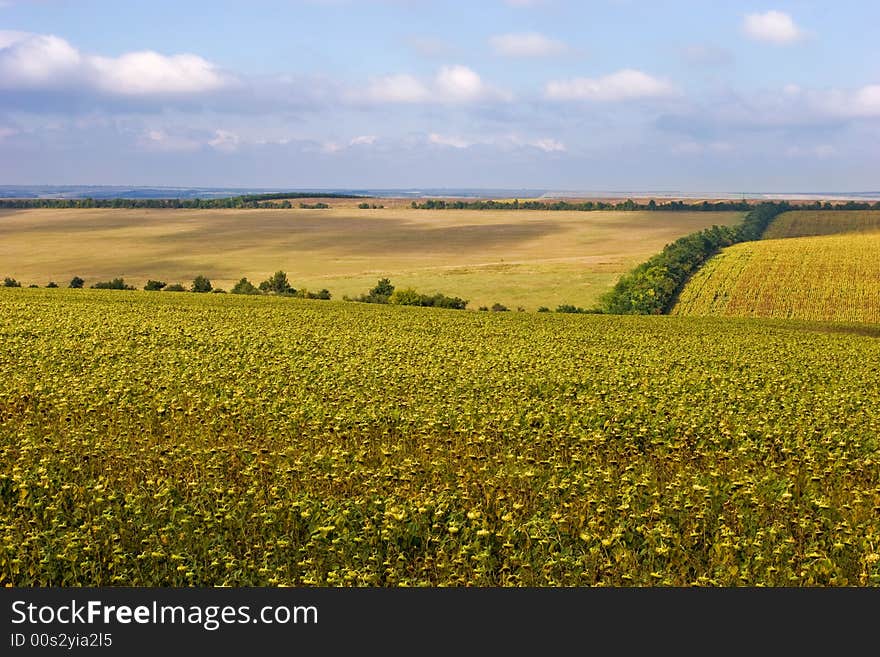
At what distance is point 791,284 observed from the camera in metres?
91.0

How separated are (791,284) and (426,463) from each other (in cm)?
8296

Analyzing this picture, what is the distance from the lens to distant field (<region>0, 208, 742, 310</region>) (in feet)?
346

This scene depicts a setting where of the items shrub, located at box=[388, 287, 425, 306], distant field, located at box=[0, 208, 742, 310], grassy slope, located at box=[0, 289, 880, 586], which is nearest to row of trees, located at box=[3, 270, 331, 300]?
shrub, located at box=[388, 287, 425, 306]

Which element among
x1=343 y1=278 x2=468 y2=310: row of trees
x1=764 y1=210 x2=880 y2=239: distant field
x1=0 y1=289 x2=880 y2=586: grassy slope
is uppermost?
x1=764 y1=210 x2=880 y2=239: distant field

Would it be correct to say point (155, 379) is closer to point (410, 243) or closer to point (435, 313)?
point (435, 313)

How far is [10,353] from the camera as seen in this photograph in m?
30.9

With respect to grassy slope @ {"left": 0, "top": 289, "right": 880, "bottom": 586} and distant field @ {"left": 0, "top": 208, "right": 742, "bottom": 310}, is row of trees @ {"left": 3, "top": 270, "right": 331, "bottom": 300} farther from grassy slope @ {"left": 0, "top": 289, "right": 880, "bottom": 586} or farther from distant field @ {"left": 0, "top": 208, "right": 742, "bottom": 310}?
grassy slope @ {"left": 0, "top": 289, "right": 880, "bottom": 586}

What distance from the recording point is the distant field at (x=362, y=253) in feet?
346

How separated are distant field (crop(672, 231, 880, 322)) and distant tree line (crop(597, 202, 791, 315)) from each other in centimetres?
170

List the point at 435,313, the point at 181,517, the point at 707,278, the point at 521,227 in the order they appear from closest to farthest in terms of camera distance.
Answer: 1. the point at 181,517
2. the point at 435,313
3. the point at 707,278
4. the point at 521,227

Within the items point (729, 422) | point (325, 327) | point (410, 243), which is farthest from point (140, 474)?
point (410, 243)

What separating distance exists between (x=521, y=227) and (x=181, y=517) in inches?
6978

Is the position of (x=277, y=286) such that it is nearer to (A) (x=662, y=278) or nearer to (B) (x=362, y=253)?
(A) (x=662, y=278)

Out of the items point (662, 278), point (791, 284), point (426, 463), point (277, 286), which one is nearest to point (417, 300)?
point (277, 286)
